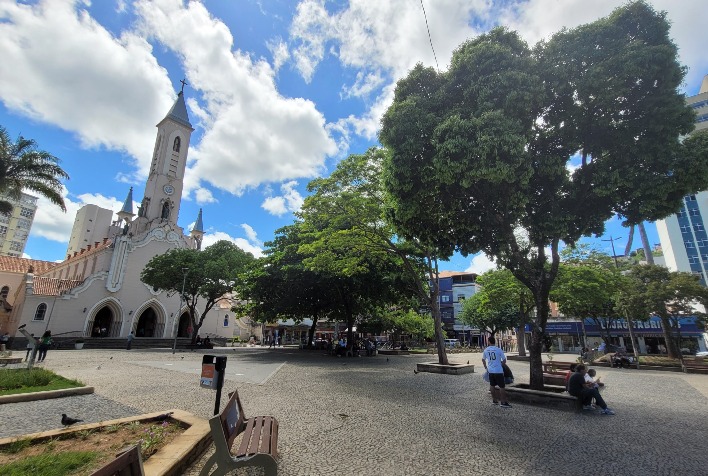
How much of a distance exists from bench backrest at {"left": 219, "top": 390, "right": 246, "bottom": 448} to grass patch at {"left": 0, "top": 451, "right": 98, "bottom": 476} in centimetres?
161

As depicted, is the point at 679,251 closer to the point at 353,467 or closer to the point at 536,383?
the point at 536,383

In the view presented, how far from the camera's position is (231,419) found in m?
4.11

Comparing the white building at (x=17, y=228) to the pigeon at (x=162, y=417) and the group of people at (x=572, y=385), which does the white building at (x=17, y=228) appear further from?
the group of people at (x=572, y=385)

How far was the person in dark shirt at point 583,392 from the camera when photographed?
766cm

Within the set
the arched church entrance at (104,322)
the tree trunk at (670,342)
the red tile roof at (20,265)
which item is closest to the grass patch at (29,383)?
the tree trunk at (670,342)

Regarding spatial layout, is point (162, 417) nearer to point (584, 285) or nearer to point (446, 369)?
point (446, 369)

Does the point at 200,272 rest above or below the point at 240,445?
above

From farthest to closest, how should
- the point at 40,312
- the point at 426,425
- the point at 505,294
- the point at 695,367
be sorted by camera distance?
the point at 40,312 < the point at 505,294 < the point at 695,367 < the point at 426,425

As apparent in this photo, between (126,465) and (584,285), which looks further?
(584,285)

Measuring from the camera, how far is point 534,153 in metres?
9.41

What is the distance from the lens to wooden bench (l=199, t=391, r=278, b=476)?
10.9 feet

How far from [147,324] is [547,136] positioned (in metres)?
48.8

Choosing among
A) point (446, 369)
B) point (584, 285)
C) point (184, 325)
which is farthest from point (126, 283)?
point (584, 285)

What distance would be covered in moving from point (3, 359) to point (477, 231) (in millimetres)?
18233
